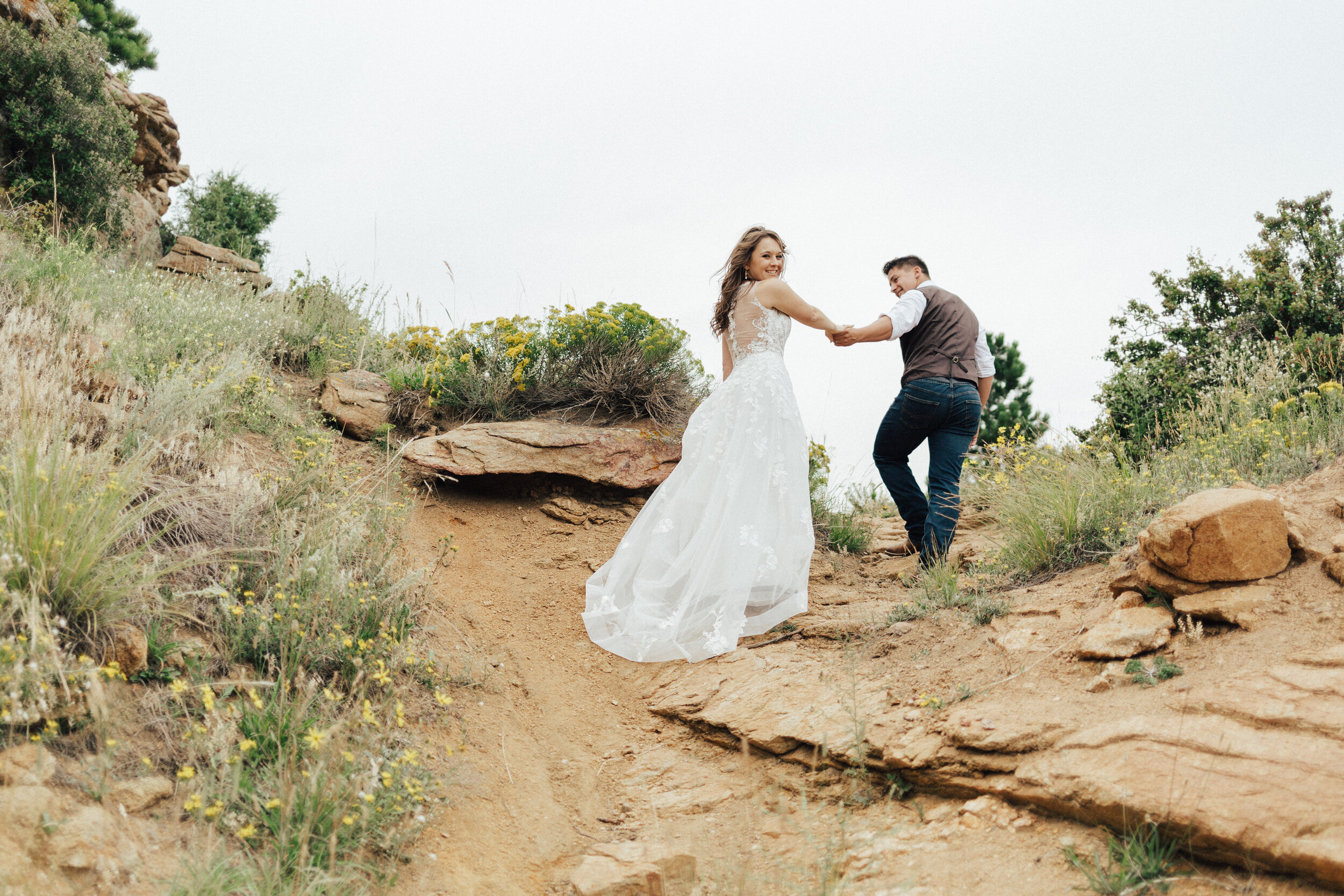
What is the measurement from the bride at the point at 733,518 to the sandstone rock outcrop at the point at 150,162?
26.5 feet

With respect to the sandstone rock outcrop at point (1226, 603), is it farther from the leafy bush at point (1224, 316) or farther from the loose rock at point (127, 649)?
the leafy bush at point (1224, 316)

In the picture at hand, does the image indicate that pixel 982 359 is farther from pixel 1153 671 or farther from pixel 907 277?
pixel 1153 671

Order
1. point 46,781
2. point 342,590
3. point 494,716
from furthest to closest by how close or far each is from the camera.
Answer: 1. point 494,716
2. point 342,590
3. point 46,781

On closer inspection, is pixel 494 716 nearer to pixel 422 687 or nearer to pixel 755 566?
pixel 422 687

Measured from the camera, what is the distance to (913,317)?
5.64m

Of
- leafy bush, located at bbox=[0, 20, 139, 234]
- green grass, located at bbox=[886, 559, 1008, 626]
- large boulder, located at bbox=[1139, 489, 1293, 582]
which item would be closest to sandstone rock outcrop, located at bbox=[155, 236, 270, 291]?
leafy bush, located at bbox=[0, 20, 139, 234]

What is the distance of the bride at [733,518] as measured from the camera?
470 centimetres

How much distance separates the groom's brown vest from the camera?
5.62 m

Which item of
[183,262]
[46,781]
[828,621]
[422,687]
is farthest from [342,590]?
[183,262]

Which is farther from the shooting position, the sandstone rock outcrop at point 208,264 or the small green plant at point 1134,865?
the sandstone rock outcrop at point 208,264

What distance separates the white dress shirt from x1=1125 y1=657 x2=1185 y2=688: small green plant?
3.00 metres

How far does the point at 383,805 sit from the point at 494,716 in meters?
1.29

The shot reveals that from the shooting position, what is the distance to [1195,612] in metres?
3.30

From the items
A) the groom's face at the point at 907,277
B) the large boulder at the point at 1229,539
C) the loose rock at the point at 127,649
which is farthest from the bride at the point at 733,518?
the loose rock at the point at 127,649
